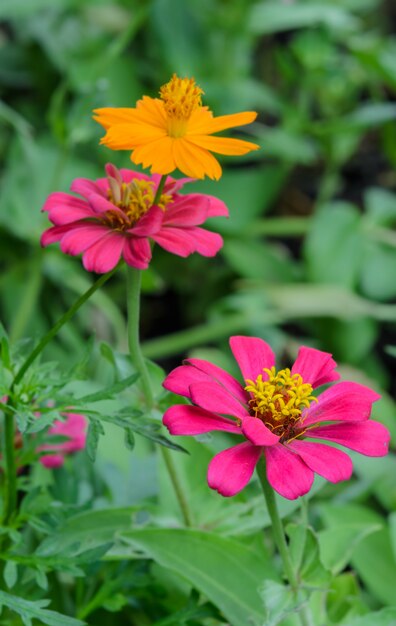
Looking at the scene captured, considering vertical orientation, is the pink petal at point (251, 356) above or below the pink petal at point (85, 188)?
below

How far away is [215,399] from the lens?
0.49 meters

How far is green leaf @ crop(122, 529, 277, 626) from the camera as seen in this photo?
2.10ft

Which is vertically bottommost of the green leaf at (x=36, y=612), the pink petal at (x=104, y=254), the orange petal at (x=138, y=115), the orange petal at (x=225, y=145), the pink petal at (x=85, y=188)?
the green leaf at (x=36, y=612)

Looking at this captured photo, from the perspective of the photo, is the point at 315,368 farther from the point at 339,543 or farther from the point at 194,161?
the point at 339,543

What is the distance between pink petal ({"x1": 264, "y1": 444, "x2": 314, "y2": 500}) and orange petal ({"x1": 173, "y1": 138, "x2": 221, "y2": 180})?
5.5 inches

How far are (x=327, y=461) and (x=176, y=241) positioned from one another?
0.14m

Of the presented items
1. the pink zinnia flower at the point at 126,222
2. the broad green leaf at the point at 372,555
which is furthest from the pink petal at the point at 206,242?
the broad green leaf at the point at 372,555

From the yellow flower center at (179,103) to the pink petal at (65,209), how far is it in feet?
0.23

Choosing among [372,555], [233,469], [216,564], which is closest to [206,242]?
[233,469]

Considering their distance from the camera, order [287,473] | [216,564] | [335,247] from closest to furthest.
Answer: [287,473] < [216,564] < [335,247]

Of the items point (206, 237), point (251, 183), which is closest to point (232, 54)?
point (251, 183)

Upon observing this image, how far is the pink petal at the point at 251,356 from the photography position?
0.55 metres

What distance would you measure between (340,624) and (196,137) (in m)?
0.36

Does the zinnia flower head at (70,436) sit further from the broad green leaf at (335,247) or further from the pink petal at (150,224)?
the broad green leaf at (335,247)
